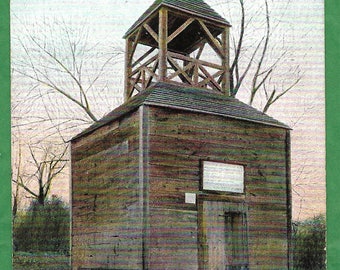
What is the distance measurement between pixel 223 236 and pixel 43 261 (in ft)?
27.0

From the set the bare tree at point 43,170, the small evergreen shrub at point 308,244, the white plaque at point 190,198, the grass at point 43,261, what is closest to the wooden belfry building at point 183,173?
the white plaque at point 190,198

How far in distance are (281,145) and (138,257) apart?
16.0ft

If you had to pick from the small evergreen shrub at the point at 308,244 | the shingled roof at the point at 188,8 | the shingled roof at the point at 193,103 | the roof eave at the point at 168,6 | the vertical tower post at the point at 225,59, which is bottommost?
the small evergreen shrub at the point at 308,244

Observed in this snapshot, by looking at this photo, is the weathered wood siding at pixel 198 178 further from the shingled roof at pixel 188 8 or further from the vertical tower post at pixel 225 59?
the shingled roof at pixel 188 8

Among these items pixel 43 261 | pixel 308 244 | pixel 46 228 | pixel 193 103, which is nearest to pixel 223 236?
pixel 193 103

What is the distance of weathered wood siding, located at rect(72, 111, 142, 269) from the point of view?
10.3m

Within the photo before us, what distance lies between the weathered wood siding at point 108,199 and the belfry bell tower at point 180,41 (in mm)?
1688

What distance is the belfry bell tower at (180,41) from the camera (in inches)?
448

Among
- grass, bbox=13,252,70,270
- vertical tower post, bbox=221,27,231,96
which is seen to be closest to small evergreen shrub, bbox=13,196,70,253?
grass, bbox=13,252,70,270

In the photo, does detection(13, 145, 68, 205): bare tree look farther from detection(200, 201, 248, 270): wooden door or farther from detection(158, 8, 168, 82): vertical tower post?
detection(200, 201, 248, 270): wooden door

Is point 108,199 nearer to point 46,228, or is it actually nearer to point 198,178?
point 198,178

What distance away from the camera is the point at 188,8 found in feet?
38.6

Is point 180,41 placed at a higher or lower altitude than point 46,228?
higher

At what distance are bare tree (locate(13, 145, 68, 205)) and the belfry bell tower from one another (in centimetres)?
595
